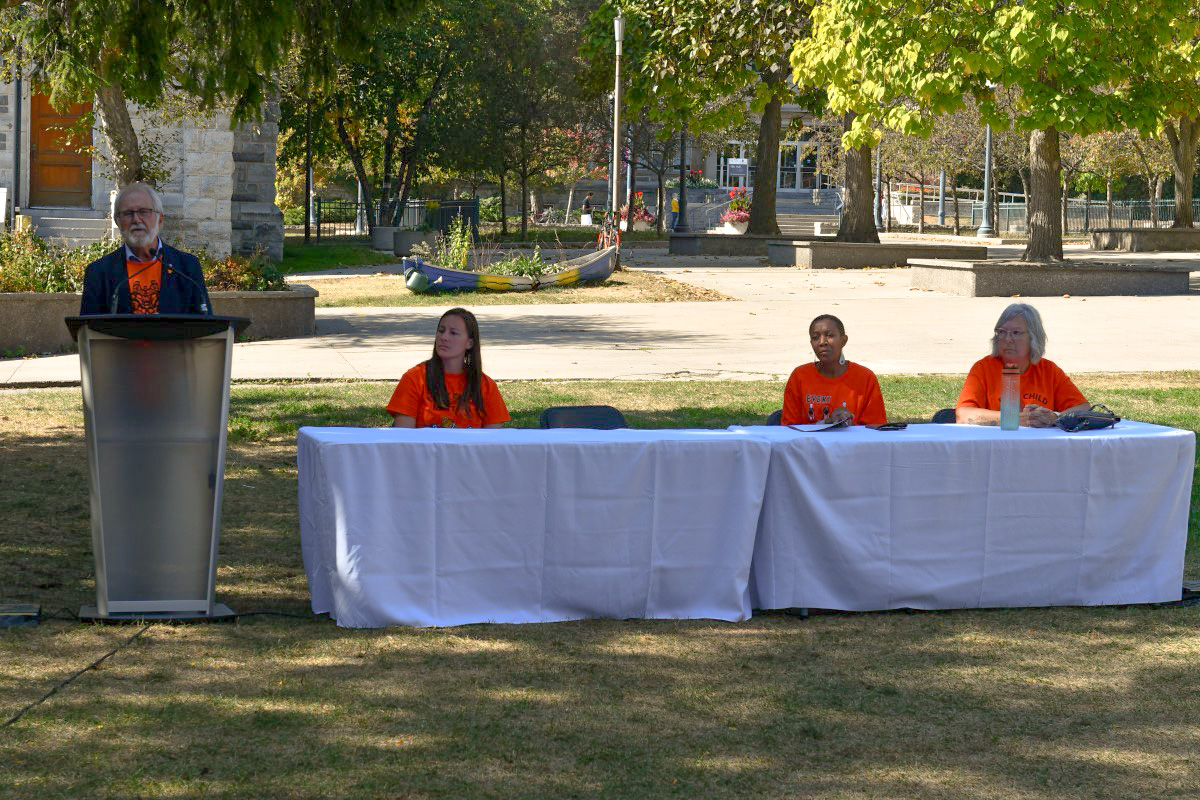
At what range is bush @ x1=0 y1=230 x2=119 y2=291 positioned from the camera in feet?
52.0

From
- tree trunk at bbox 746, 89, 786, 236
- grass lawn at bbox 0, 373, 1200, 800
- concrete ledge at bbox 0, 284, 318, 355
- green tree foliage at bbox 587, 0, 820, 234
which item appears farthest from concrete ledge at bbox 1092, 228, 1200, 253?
grass lawn at bbox 0, 373, 1200, 800

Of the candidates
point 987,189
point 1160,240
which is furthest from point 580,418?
point 987,189

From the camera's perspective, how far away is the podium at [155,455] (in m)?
5.64

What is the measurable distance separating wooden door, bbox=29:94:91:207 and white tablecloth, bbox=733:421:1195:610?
22.3m

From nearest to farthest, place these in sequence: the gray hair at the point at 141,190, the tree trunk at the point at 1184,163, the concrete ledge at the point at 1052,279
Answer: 1. the gray hair at the point at 141,190
2. the concrete ledge at the point at 1052,279
3. the tree trunk at the point at 1184,163

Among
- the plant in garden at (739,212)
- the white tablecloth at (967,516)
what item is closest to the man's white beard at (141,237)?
the white tablecloth at (967,516)

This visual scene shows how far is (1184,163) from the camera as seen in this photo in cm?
4309

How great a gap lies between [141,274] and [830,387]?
3.32 metres

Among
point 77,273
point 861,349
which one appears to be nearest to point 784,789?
point 861,349

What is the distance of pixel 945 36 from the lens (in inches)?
861

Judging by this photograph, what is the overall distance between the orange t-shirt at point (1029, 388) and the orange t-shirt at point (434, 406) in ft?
7.70

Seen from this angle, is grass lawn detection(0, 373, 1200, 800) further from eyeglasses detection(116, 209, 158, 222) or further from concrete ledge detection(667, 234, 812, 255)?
concrete ledge detection(667, 234, 812, 255)

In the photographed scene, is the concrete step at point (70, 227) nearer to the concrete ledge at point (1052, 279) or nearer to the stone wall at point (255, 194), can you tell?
the stone wall at point (255, 194)

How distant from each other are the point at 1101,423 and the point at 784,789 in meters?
2.85
